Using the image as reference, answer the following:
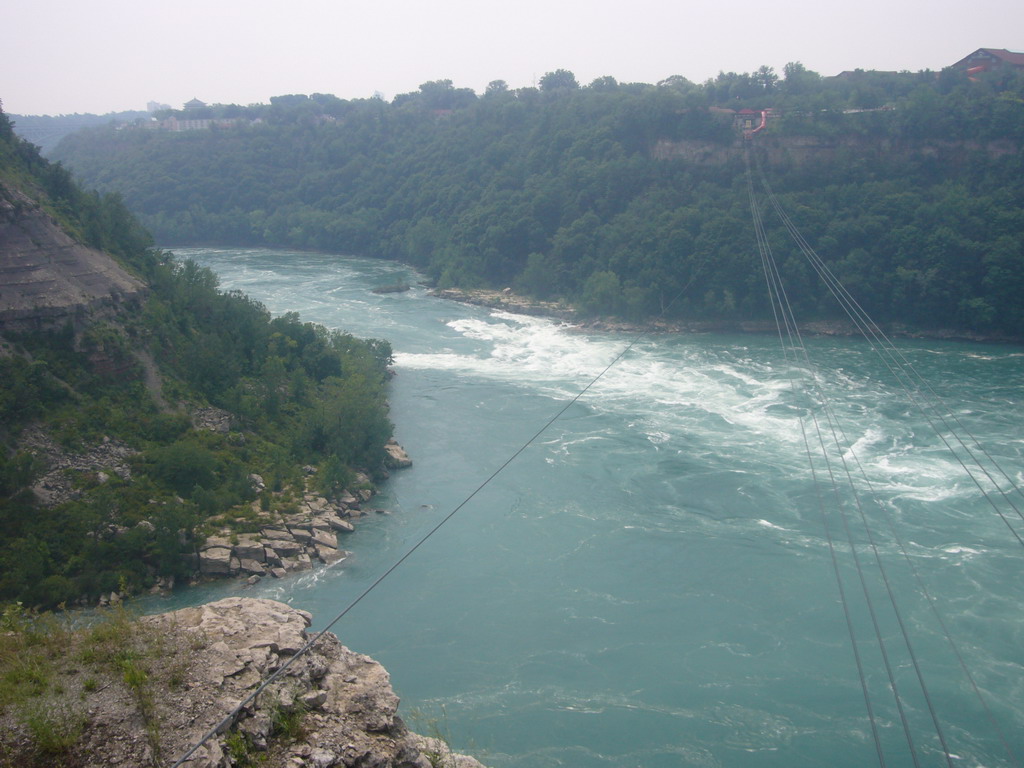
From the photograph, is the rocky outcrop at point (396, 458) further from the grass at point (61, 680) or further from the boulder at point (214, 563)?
the grass at point (61, 680)

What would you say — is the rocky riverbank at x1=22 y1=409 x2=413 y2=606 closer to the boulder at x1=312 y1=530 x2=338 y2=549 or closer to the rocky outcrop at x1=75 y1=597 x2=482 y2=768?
the boulder at x1=312 y1=530 x2=338 y2=549

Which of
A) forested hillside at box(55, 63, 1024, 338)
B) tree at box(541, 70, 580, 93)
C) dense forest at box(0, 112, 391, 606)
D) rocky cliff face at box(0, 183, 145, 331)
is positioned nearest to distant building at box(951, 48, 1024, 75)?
forested hillside at box(55, 63, 1024, 338)

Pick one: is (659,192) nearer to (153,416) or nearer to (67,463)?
(153,416)

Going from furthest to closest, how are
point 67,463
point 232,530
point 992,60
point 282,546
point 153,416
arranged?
point 992,60 < point 153,416 < point 232,530 < point 282,546 < point 67,463

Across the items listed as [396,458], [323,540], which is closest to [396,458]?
[396,458]

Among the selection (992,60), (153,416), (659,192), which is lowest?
(153,416)
